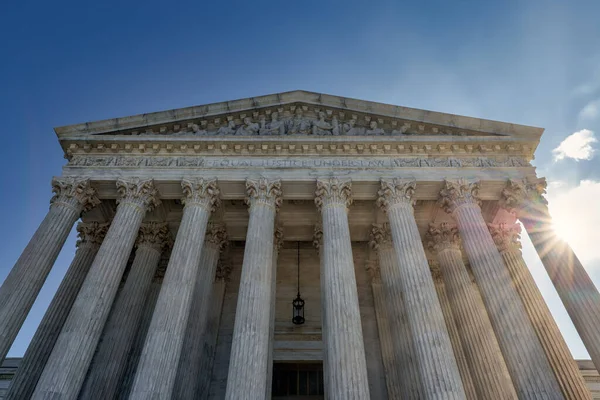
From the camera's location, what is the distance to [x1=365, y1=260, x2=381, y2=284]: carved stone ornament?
67.1ft

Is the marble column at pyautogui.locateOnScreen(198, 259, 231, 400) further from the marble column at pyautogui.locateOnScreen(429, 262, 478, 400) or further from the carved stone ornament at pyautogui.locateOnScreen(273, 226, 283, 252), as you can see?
the marble column at pyautogui.locateOnScreen(429, 262, 478, 400)

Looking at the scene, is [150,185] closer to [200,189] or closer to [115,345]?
[200,189]

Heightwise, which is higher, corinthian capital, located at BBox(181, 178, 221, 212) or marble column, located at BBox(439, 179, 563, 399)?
corinthian capital, located at BBox(181, 178, 221, 212)

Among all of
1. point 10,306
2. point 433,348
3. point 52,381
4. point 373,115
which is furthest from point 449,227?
point 10,306

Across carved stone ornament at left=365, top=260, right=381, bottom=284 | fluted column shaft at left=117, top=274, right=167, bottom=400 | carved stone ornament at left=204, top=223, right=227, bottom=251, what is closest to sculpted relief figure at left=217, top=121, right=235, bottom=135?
carved stone ornament at left=204, top=223, right=227, bottom=251

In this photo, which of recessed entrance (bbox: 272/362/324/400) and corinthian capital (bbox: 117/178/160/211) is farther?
recessed entrance (bbox: 272/362/324/400)

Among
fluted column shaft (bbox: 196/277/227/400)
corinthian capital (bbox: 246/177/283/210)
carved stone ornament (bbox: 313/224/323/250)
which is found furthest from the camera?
carved stone ornament (bbox: 313/224/323/250)

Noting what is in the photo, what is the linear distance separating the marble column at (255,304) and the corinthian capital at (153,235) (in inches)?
201

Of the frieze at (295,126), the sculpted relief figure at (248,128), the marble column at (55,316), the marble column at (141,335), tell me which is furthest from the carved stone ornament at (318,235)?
the marble column at (55,316)

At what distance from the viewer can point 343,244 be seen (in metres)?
15.5

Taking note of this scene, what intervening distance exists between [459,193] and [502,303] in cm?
505

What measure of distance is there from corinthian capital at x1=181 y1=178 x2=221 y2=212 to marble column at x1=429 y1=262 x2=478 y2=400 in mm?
11566

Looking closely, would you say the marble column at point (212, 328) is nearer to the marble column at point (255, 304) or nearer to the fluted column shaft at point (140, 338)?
the fluted column shaft at point (140, 338)

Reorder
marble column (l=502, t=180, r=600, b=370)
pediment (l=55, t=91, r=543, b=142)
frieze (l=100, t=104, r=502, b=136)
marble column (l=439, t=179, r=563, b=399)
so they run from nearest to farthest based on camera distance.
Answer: marble column (l=439, t=179, r=563, b=399) < marble column (l=502, t=180, r=600, b=370) < pediment (l=55, t=91, r=543, b=142) < frieze (l=100, t=104, r=502, b=136)
